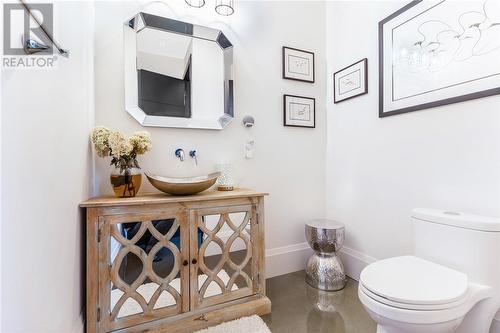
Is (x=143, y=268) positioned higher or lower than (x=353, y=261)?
higher

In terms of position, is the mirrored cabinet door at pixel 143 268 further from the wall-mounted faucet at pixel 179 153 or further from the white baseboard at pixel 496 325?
the white baseboard at pixel 496 325

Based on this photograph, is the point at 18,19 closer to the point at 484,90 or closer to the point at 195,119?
the point at 195,119

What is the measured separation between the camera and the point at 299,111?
2.21 m

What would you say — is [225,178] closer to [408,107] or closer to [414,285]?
[414,285]

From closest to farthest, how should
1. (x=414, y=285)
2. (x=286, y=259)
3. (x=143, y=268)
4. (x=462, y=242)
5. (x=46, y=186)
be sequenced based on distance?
(x=46, y=186) → (x=414, y=285) → (x=462, y=242) → (x=143, y=268) → (x=286, y=259)

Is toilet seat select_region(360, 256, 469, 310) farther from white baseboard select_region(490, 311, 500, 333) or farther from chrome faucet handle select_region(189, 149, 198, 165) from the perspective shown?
chrome faucet handle select_region(189, 149, 198, 165)

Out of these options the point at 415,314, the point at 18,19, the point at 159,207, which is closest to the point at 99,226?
the point at 159,207

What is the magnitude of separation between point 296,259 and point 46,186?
1948mm

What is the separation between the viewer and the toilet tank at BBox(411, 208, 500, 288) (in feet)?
3.68

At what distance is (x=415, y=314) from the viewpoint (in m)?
0.95

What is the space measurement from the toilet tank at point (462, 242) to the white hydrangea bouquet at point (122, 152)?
1710mm

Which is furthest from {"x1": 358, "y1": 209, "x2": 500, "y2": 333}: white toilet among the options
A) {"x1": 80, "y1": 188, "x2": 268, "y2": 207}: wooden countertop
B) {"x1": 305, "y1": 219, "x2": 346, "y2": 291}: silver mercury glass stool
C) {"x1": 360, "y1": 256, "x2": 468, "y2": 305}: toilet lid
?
{"x1": 80, "y1": 188, "x2": 268, "y2": 207}: wooden countertop
